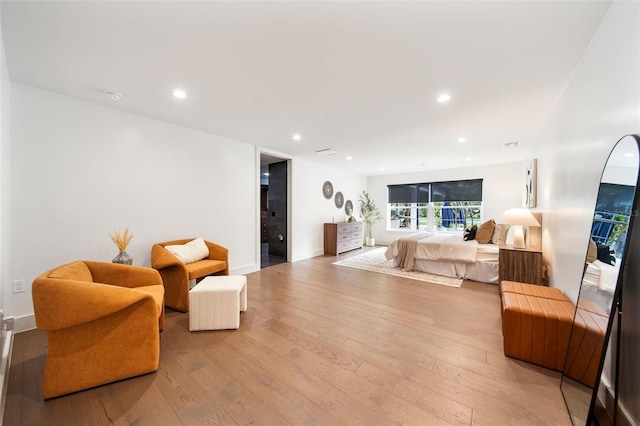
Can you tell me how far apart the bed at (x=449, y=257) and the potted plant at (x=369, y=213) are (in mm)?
3072

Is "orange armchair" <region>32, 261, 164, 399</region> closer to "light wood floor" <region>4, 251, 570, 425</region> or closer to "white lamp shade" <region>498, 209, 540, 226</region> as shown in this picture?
"light wood floor" <region>4, 251, 570, 425</region>

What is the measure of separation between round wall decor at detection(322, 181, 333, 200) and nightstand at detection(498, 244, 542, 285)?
4199mm

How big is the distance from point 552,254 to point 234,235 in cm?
447

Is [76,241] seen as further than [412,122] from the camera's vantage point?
No

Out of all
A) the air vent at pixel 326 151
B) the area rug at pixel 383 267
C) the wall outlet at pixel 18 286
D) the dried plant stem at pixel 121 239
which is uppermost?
the air vent at pixel 326 151

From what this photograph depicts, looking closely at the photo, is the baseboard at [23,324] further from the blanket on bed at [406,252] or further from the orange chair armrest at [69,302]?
the blanket on bed at [406,252]

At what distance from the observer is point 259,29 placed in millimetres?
1610

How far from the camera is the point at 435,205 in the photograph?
7.14m

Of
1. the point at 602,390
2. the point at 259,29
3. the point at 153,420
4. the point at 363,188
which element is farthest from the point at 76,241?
the point at 363,188

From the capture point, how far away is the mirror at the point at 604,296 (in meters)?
1.24

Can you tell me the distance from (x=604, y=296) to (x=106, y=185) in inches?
178

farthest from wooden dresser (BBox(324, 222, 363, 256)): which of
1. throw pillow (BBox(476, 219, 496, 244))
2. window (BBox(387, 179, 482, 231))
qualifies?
throw pillow (BBox(476, 219, 496, 244))

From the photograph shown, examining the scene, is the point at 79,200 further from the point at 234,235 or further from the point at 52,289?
the point at 234,235

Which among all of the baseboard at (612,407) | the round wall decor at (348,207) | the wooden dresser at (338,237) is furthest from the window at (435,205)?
the baseboard at (612,407)
